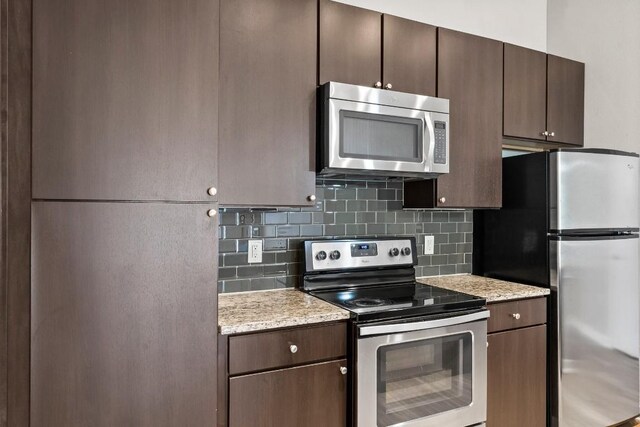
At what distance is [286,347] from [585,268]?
5.73ft

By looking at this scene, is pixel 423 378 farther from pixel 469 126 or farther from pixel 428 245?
pixel 469 126

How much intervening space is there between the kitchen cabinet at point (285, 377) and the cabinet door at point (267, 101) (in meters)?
0.59

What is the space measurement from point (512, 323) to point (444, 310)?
0.54 m

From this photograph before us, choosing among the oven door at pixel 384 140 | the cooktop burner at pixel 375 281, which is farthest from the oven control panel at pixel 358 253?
the oven door at pixel 384 140

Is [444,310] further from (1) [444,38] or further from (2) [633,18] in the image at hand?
(2) [633,18]

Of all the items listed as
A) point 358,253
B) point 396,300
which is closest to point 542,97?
point 358,253

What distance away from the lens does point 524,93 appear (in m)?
2.64

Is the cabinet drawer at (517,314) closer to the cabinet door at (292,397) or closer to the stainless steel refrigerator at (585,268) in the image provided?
the stainless steel refrigerator at (585,268)

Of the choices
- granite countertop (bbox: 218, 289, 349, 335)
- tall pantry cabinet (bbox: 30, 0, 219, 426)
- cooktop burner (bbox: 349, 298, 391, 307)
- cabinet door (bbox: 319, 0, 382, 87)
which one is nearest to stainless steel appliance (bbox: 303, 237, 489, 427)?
cooktop burner (bbox: 349, 298, 391, 307)

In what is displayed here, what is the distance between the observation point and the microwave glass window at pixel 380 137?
2002 millimetres

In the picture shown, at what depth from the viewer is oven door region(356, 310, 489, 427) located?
1.80 metres

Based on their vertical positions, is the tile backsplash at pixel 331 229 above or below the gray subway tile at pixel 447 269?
above

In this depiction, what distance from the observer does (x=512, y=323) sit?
2.26 metres

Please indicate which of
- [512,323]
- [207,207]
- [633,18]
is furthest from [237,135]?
[633,18]
